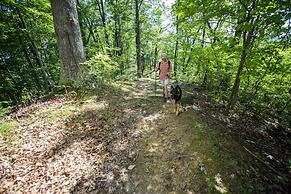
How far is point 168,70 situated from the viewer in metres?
6.72

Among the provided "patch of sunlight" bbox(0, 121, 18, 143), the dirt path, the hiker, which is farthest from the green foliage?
the dirt path

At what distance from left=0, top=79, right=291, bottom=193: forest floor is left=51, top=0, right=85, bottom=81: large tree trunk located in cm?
129

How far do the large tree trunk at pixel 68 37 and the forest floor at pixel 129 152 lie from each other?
129 centimetres

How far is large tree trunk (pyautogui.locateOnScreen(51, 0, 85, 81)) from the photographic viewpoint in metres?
6.28

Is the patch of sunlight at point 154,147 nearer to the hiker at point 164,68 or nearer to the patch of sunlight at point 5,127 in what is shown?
the hiker at point 164,68

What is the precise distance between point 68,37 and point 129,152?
16.6 ft

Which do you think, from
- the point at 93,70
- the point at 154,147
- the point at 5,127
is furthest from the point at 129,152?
the point at 93,70

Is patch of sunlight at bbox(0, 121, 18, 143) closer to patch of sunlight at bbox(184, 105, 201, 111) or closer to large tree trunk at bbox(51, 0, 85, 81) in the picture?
large tree trunk at bbox(51, 0, 85, 81)

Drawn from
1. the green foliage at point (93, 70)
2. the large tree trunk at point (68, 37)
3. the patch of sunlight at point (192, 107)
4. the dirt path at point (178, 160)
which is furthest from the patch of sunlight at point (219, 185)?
the large tree trunk at point (68, 37)

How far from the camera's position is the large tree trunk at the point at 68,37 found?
6.28 metres

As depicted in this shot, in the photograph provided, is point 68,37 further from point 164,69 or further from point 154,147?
point 154,147

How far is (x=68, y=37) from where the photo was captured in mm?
6469

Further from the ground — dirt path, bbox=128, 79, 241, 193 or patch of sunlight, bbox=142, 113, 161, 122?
patch of sunlight, bbox=142, 113, 161, 122

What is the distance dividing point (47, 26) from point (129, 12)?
7.53m
